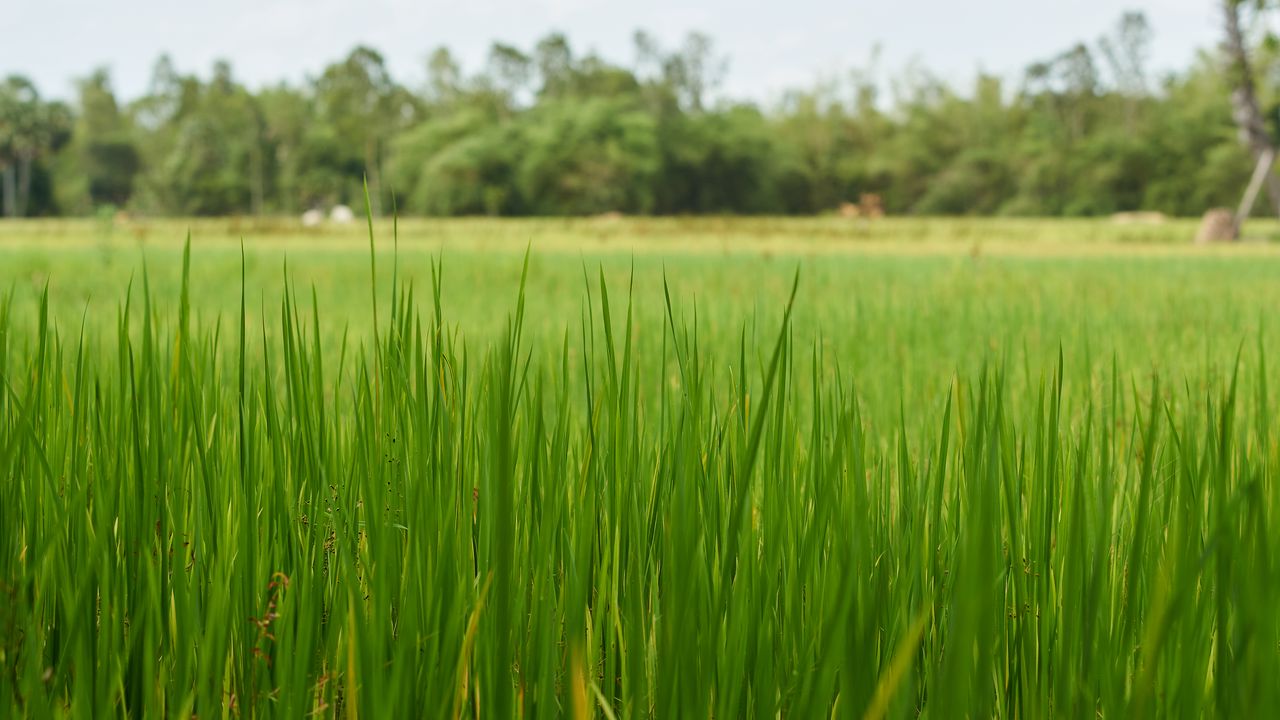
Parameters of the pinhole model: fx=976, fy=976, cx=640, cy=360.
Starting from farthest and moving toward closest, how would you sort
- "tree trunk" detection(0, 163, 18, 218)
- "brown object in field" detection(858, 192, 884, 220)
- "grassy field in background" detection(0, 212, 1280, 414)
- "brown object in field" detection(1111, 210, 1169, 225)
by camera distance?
"tree trunk" detection(0, 163, 18, 218) → "brown object in field" detection(1111, 210, 1169, 225) → "brown object in field" detection(858, 192, 884, 220) → "grassy field in background" detection(0, 212, 1280, 414)

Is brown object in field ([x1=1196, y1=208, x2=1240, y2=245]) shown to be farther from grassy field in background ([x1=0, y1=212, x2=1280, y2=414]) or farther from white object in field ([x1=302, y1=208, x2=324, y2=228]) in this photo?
white object in field ([x1=302, y1=208, x2=324, y2=228])

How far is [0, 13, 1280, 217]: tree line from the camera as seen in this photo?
41.5 metres

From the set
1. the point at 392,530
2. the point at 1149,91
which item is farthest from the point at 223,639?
the point at 1149,91

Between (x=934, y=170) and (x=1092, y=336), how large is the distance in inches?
1996

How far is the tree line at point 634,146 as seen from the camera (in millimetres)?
41500

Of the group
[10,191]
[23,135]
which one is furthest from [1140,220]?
[10,191]

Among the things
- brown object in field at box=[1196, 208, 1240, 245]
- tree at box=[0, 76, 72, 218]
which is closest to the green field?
brown object in field at box=[1196, 208, 1240, 245]

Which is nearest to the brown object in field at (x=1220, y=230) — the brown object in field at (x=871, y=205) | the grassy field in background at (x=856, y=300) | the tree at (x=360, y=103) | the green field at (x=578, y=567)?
the grassy field in background at (x=856, y=300)

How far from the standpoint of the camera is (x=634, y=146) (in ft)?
141

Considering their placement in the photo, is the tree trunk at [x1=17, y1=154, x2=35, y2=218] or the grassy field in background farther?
the tree trunk at [x1=17, y1=154, x2=35, y2=218]

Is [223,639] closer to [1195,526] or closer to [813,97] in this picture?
[1195,526]

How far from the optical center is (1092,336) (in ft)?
14.1

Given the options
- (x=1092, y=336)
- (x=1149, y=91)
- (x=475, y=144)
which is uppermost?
(x=1149, y=91)

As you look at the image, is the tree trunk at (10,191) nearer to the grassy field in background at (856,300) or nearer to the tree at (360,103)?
the tree at (360,103)
